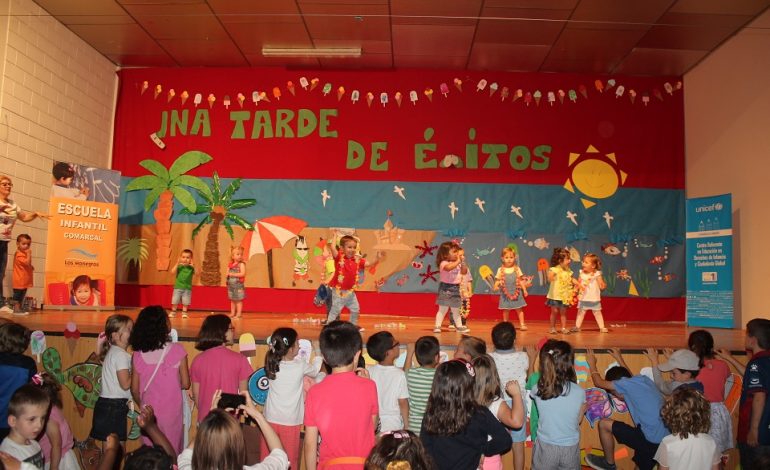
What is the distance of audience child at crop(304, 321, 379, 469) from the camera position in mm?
2846

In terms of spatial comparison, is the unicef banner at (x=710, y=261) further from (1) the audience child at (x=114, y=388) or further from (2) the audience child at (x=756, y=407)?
(1) the audience child at (x=114, y=388)

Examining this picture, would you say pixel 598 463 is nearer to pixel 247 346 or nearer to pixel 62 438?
pixel 247 346

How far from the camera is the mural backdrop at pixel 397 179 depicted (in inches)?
415

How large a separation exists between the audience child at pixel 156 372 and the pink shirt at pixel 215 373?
18 cm

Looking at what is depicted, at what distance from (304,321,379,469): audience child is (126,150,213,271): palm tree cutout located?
8437mm

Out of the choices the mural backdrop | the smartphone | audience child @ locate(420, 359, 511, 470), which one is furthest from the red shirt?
audience child @ locate(420, 359, 511, 470)

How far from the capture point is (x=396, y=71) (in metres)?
11.0

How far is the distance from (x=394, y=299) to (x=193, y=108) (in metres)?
4.69

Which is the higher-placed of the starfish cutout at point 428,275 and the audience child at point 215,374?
the starfish cutout at point 428,275

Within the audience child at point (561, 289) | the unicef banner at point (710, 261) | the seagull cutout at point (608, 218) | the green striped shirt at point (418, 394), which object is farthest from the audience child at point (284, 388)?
the seagull cutout at point (608, 218)

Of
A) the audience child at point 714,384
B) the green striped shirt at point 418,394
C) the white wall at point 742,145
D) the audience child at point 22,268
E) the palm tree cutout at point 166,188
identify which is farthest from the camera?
the palm tree cutout at point 166,188

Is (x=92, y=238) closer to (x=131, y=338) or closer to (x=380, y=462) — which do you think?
(x=131, y=338)

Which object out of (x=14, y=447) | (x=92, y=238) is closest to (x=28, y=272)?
(x=92, y=238)

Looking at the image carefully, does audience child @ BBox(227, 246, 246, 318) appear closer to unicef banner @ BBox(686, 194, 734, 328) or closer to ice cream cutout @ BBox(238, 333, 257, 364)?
ice cream cutout @ BBox(238, 333, 257, 364)
